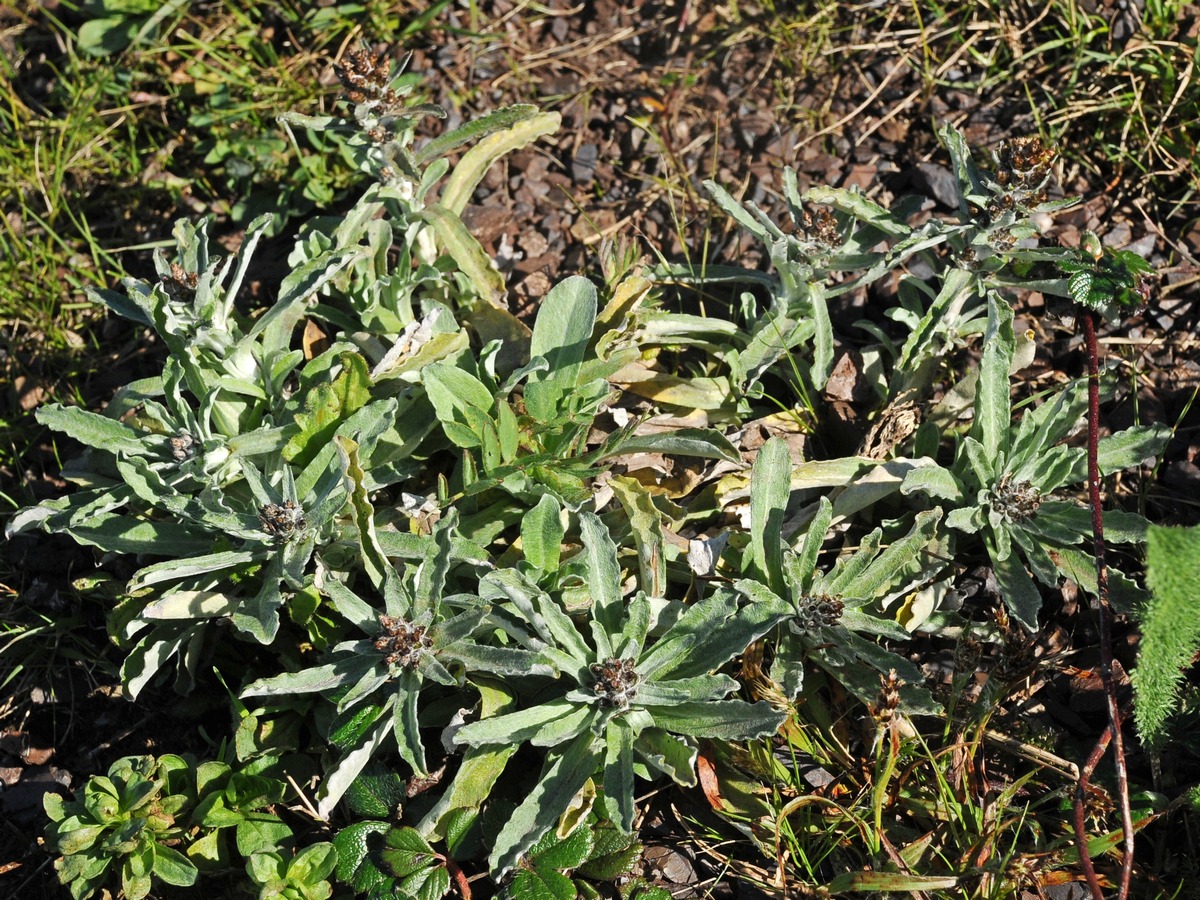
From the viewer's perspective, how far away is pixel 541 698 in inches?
117

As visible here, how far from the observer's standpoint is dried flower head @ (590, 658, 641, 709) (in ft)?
8.78

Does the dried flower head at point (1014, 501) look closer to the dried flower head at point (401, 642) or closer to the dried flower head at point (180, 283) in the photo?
the dried flower head at point (401, 642)

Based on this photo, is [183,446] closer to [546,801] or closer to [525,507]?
[525,507]

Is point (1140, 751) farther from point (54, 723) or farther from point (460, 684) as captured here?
point (54, 723)

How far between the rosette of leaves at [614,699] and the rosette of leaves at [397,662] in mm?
125

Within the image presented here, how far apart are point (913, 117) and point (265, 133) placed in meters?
2.70

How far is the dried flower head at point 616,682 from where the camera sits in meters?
2.68

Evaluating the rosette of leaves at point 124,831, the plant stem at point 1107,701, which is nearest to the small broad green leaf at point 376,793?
the rosette of leaves at point 124,831

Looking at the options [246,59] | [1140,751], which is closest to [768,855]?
[1140,751]

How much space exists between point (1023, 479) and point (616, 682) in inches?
55.8

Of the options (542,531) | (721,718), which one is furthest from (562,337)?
(721,718)

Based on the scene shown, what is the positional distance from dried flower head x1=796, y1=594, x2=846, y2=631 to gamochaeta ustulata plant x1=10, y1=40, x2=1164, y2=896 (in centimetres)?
1

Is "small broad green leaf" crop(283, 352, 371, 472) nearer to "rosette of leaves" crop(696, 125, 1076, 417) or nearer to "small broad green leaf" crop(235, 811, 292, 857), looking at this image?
"small broad green leaf" crop(235, 811, 292, 857)

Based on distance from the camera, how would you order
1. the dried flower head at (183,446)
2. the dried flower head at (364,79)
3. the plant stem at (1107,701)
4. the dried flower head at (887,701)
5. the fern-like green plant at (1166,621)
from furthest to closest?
the dried flower head at (364,79) → the dried flower head at (183,446) → the dried flower head at (887,701) → the plant stem at (1107,701) → the fern-like green plant at (1166,621)
